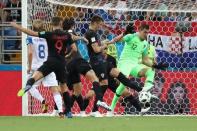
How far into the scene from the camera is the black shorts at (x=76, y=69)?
1474cm

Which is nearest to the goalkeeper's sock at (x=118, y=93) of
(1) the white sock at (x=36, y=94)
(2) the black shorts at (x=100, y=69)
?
(2) the black shorts at (x=100, y=69)

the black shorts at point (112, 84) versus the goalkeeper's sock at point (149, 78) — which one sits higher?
the goalkeeper's sock at point (149, 78)

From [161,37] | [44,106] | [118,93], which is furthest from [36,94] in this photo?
[161,37]

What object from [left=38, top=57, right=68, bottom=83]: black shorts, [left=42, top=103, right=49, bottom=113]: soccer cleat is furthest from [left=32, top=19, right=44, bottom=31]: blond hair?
[left=42, top=103, right=49, bottom=113]: soccer cleat

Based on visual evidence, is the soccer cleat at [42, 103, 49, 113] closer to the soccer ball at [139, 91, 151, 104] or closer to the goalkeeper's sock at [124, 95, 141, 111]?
the goalkeeper's sock at [124, 95, 141, 111]

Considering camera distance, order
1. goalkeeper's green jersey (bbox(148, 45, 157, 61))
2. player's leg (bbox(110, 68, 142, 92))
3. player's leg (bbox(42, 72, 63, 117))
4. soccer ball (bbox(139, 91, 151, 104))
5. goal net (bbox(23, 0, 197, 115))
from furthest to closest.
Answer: goal net (bbox(23, 0, 197, 115)) < goalkeeper's green jersey (bbox(148, 45, 157, 61)) < soccer ball (bbox(139, 91, 151, 104)) < player's leg (bbox(110, 68, 142, 92)) < player's leg (bbox(42, 72, 63, 117))

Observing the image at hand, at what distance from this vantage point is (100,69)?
Answer: 49.5 feet

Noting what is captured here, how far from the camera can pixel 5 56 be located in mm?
18953

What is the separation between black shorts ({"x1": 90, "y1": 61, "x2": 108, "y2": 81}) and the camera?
1504cm

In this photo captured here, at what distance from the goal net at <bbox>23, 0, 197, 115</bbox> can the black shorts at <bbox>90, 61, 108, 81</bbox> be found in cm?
137

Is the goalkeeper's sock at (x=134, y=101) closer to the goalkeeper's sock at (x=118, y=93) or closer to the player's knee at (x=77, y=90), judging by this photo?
the goalkeeper's sock at (x=118, y=93)

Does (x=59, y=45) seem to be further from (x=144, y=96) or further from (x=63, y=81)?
(x=144, y=96)

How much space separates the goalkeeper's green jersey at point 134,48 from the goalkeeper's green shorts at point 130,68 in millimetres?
83

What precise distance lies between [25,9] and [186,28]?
348cm
